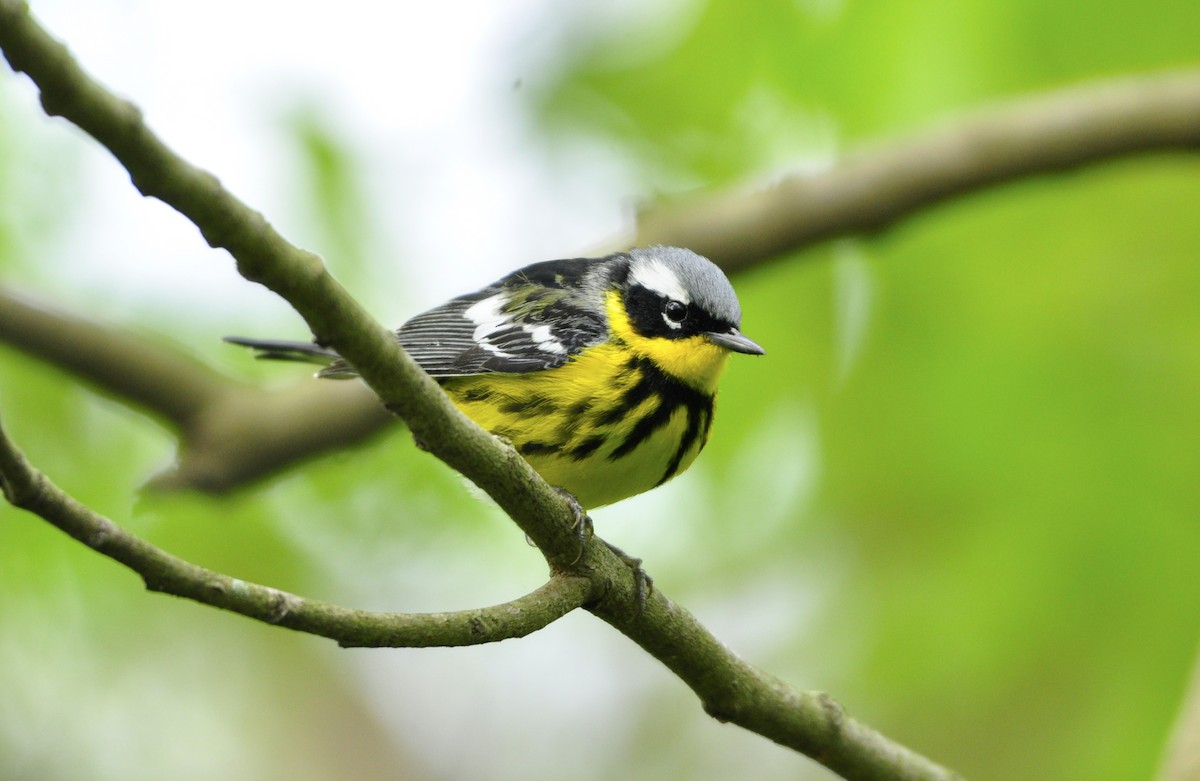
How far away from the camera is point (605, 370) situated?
→ 12.4 feet

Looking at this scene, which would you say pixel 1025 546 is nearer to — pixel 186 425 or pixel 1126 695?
pixel 1126 695

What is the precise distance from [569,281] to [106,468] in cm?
249

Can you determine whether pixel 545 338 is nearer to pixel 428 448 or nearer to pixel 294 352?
pixel 294 352

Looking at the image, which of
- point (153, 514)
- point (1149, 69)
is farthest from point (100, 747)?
point (1149, 69)

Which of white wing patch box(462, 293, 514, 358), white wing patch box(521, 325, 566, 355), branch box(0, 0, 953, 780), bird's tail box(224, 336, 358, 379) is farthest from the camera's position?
bird's tail box(224, 336, 358, 379)

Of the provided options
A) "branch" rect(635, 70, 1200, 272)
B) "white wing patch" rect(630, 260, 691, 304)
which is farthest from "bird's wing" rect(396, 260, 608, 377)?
"branch" rect(635, 70, 1200, 272)

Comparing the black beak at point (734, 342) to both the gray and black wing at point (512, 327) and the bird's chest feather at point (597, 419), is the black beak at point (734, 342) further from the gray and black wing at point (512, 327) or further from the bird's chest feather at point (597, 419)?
the gray and black wing at point (512, 327)

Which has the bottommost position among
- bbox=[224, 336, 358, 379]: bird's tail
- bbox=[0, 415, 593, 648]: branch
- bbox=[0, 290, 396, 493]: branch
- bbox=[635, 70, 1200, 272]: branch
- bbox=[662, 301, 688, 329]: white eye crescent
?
bbox=[0, 415, 593, 648]: branch

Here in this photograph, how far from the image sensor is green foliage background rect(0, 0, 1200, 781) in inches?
170

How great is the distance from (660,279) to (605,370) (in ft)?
1.51

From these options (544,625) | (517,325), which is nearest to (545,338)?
(517,325)

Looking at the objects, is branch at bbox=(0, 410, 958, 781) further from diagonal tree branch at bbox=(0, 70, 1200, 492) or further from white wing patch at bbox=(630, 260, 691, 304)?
diagonal tree branch at bbox=(0, 70, 1200, 492)

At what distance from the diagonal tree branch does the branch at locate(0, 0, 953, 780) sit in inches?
79.1

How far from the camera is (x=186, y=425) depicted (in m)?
4.86
